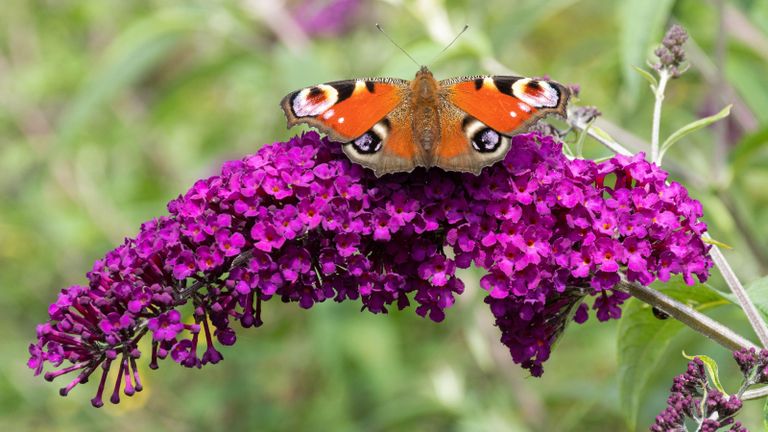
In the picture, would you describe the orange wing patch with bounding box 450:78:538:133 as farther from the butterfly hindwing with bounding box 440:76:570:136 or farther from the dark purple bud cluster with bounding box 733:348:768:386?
the dark purple bud cluster with bounding box 733:348:768:386

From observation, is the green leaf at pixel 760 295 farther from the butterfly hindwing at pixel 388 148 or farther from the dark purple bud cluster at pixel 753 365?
the butterfly hindwing at pixel 388 148

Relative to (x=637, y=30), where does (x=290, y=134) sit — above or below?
above

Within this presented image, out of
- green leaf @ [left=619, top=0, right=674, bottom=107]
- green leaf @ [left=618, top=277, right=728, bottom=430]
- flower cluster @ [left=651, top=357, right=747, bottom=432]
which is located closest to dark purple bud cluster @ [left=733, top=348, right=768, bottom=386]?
flower cluster @ [left=651, top=357, right=747, bottom=432]

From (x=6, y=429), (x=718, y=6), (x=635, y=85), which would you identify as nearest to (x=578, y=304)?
(x=635, y=85)

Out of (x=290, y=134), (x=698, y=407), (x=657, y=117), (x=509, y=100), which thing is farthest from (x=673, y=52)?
(x=290, y=134)

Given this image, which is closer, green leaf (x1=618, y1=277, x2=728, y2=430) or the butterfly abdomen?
the butterfly abdomen

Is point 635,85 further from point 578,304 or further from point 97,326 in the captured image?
point 97,326

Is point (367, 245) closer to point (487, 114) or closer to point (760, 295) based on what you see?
point (487, 114)

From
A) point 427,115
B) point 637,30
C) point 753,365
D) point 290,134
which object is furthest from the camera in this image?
point 290,134

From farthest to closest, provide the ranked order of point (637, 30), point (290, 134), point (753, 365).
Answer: point (290, 134)
point (637, 30)
point (753, 365)
